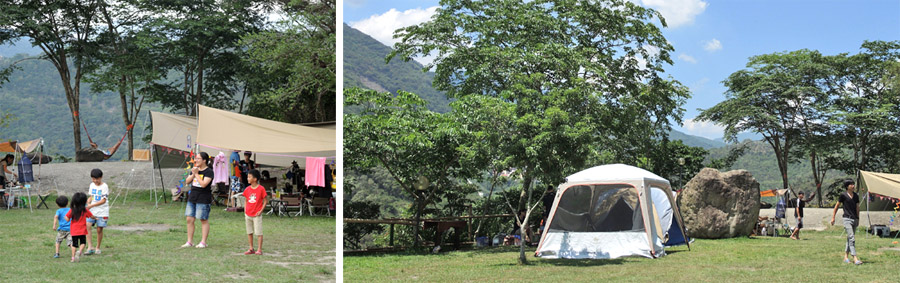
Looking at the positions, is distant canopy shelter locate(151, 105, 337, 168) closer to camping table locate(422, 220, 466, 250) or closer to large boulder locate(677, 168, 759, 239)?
camping table locate(422, 220, 466, 250)

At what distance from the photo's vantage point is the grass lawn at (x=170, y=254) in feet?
15.6

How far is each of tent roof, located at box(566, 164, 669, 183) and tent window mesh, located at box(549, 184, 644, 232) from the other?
8cm

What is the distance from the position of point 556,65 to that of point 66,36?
10.9 meters

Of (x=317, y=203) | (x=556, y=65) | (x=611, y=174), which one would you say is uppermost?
(x=556, y=65)

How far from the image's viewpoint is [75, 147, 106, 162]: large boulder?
13805 mm

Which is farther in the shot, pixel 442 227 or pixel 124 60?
pixel 124 60

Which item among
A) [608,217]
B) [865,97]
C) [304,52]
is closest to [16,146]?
[304,52]

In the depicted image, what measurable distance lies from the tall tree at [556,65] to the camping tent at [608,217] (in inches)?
13.6

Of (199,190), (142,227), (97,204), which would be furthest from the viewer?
(142,227)

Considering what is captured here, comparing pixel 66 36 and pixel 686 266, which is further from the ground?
pixel 66 36

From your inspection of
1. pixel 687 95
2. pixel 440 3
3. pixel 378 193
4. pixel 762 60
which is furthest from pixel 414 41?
pixel 762 60

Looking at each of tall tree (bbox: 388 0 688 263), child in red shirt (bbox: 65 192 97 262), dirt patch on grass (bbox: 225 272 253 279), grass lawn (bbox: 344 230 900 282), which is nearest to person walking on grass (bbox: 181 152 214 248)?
child in red shirt (bbox: 65 192 97 262)

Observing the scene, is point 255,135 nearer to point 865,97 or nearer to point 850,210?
point 850,210

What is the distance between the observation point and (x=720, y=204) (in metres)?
7.82
